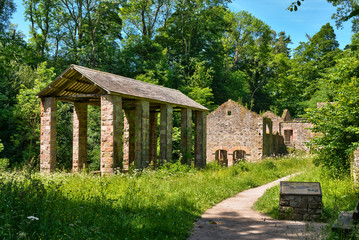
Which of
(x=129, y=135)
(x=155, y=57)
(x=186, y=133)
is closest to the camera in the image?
(x=186, y=133)

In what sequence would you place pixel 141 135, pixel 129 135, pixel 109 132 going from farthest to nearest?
pixel 129 135, pixel 141 135, pixel 109 132

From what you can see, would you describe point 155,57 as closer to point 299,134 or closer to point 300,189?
point 299,134

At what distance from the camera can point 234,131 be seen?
25.2m

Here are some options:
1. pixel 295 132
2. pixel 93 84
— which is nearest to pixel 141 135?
pixel 93 84

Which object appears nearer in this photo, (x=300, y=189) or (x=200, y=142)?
(x=300, y=189)

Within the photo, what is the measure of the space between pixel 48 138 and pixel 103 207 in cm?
808

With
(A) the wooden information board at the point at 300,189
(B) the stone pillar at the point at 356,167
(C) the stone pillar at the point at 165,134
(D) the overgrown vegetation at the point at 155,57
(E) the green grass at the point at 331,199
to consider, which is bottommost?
(E) the green grass at the point at 331,199

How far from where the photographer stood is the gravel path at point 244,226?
681cm

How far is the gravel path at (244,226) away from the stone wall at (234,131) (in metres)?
14.7

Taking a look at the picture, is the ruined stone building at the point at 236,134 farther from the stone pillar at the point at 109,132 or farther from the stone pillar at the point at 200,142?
the stone pillar at the point at 109,132

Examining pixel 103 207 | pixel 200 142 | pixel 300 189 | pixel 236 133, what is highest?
pixel 236 133

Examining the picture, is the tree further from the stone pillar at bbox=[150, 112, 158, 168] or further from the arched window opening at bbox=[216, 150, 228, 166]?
the arched window opening at bbox=[216, 150, 228, 166]

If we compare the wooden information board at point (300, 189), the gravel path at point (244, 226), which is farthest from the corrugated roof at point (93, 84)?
the wooden information board at point (300, 189)

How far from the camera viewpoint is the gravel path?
6.81m
